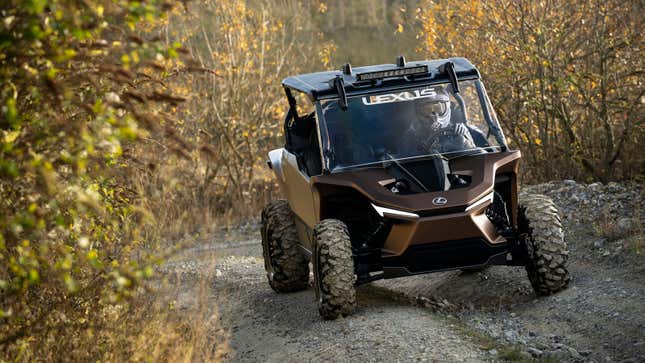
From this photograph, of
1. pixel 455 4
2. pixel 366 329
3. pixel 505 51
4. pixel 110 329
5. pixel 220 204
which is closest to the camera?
pixel 110 329

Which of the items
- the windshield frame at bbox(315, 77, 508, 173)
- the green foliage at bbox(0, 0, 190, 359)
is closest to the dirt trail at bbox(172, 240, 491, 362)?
the windshield frame at bbox(315, 77, 508, 173)

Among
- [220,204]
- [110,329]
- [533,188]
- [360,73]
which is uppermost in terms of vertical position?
[360,73]

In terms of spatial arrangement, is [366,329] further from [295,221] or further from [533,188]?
[533,188]

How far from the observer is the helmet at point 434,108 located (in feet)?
30.5

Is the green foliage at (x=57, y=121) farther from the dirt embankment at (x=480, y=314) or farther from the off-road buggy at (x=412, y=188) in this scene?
the off-road buggy at (x=412, y=188)

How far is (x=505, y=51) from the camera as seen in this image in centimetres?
1600

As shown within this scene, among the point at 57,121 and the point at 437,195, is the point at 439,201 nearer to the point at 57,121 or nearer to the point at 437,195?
the point at 437,195

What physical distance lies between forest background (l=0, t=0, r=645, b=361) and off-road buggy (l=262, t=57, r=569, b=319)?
4.18 ft

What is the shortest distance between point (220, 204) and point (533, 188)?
8.93 meters

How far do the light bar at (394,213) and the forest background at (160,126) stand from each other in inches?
66.2

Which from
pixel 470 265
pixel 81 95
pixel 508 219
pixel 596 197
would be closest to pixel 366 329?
pixel 470 265

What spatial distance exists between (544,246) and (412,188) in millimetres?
1203

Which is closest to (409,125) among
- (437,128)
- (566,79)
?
(437,128)

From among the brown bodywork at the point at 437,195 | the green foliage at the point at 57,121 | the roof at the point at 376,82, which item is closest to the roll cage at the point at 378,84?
the roof at the point at 376,82
